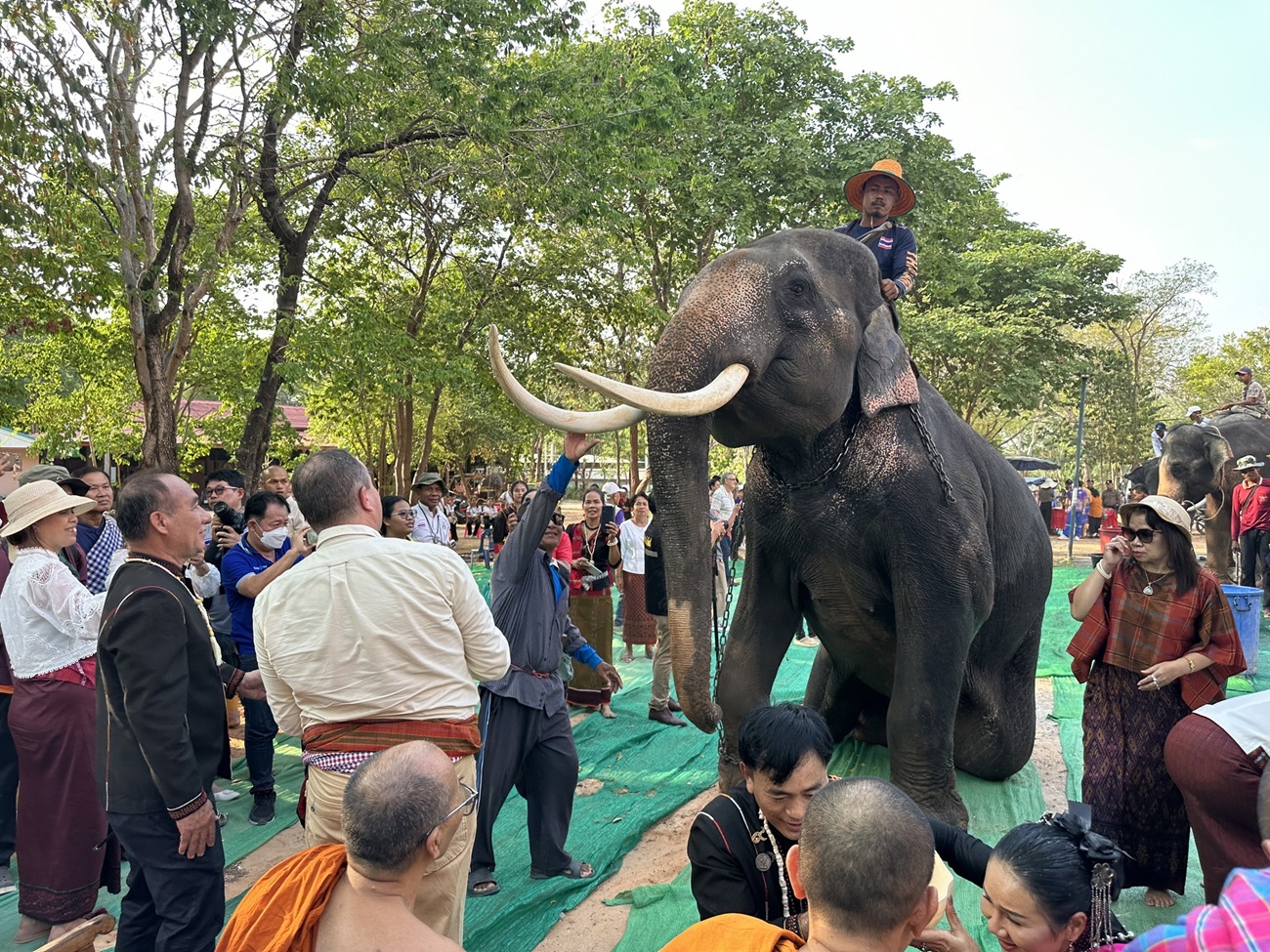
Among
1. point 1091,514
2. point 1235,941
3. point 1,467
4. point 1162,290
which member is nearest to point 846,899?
point 1235,941

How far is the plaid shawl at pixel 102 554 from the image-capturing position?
5105 millimetres

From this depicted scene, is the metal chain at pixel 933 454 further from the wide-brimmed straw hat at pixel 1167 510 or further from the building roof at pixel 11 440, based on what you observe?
the building roof at pixel 11 440

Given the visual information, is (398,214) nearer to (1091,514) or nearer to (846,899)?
(846,899)

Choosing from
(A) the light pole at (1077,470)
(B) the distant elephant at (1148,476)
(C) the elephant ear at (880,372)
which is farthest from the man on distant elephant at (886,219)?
(A) the light pole at (1077,470)

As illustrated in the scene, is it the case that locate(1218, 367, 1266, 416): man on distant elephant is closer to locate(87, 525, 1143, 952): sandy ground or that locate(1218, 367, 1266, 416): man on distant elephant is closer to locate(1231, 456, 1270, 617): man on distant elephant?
locate(1231, 456, 1270, 617): man on distant elephant

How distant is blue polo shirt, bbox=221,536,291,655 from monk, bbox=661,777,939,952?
424cm

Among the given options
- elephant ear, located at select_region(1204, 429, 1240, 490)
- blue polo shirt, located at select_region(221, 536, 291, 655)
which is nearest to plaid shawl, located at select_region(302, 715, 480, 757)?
blue polo shirt, located at select_region(221, 536, 291, 655)

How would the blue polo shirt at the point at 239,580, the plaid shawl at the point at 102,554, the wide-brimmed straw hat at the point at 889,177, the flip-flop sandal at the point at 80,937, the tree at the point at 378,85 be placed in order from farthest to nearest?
the tree at the point at 378,85
the blue polo shirt at the point at 239,580
the plaid shawl at the point at 102,554
the wide-brimmed straw hat at the point at 889,177
the flip-flop sandal at the point at 80,937

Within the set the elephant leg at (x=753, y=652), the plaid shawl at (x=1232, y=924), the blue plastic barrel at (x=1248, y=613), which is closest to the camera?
the plaid shawl at (x=1232, y=924)

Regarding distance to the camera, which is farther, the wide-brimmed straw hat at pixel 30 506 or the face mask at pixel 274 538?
the face mask at pixel 274 538

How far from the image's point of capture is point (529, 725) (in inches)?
163

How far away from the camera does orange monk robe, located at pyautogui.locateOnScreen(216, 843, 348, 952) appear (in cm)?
182

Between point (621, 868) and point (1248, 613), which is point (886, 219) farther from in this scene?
point (1248, 613)

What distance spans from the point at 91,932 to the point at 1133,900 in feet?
11.8
